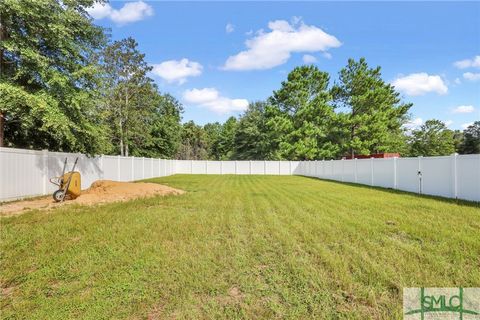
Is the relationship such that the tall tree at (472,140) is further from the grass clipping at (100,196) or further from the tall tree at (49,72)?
the tall tree at (49,72)

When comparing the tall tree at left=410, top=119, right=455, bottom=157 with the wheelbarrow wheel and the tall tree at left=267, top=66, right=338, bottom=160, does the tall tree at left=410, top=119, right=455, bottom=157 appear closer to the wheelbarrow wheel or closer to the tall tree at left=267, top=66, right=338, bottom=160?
the tall tree at left=267, top=66, right=338, bottom=160

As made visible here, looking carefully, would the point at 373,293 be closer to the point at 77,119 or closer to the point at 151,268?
the point at 151,268

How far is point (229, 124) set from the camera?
205ft

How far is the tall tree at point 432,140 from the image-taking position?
4300 cm

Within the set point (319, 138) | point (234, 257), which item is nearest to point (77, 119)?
point (234, 257)

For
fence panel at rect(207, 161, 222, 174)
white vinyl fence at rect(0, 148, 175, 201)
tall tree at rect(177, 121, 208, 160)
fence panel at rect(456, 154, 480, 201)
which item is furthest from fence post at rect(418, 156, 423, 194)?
tall tree at rect(177, 121, 208, 160)

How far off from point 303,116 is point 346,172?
57.9ft

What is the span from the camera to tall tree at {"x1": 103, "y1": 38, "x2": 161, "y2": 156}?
26828mm

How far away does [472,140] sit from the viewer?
50.8m

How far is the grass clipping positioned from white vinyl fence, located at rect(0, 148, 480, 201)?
76cm

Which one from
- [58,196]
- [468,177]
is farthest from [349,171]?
[58,196]

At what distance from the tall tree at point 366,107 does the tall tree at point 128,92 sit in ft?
72.1

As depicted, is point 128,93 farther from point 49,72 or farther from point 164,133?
point 49,72

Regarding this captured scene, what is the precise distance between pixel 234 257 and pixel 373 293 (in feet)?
6.15
